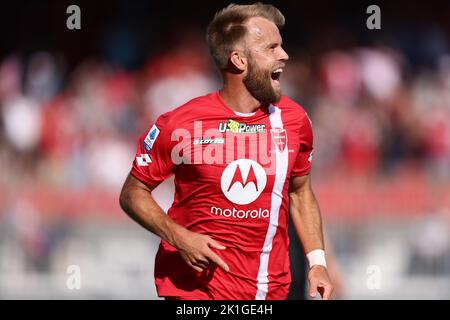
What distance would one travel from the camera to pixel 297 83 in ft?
35.1

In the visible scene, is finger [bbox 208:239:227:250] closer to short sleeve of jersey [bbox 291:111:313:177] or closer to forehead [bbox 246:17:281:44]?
short sleeve of jersey [bbox 291:111:313:177]

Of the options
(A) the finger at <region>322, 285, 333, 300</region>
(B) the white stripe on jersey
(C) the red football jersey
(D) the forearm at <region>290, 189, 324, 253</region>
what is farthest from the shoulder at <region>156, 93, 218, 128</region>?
(A) the finger at <region>322, 285, 333, 300</region>

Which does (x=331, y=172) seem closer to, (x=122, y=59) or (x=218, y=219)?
(x=122, y=59)

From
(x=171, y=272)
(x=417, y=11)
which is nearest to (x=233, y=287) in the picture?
(x=171, y=272)

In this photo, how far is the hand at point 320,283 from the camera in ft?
17.2

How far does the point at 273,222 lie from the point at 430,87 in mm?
6337

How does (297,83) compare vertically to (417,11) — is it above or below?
below

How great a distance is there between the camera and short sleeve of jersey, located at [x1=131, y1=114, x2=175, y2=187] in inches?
210

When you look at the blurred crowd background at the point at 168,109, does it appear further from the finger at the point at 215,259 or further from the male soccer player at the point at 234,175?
the finger at the point at 215,259

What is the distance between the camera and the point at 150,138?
17.6 ft

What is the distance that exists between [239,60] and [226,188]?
2.54 feet

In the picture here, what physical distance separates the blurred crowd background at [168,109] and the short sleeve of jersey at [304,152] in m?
4.61

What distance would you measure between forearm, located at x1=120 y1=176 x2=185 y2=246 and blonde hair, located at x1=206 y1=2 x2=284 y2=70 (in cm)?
91

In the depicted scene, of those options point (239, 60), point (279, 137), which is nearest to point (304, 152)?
point (279, 137)
